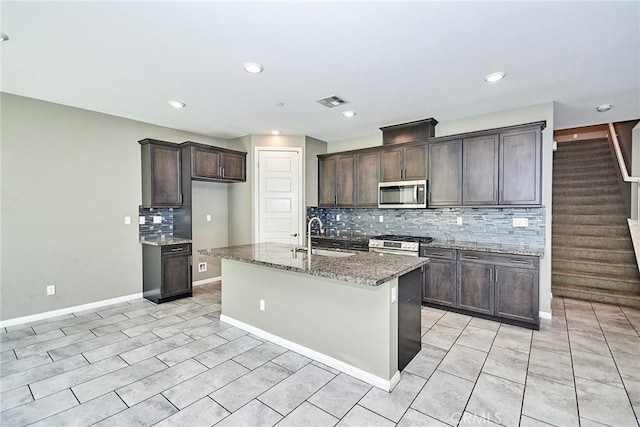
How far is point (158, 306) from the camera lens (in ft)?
13.7

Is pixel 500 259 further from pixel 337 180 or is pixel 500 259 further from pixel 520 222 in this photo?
pixel 337 180

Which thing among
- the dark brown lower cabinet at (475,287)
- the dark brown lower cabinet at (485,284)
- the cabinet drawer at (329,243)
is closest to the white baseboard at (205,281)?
the cabinet drawer at (329,243)

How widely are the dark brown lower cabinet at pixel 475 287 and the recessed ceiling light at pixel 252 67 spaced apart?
3250mm

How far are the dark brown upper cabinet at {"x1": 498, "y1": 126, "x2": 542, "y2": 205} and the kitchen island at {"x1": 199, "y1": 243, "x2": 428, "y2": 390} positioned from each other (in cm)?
189

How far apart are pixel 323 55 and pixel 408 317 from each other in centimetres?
240

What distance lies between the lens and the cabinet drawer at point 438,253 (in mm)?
3878

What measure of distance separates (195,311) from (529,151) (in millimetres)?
4678

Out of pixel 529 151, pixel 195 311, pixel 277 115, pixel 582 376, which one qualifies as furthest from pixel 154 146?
pixel 582 376

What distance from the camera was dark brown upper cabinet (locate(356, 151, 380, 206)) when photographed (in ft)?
16.3

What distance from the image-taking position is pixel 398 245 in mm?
4273

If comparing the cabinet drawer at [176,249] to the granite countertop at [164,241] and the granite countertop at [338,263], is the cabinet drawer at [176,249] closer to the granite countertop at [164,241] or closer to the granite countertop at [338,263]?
the granite countertop at [164,241]

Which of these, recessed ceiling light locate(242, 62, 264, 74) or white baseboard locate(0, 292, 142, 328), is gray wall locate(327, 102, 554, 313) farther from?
white baseboard locate(0, 292, 142, 328)

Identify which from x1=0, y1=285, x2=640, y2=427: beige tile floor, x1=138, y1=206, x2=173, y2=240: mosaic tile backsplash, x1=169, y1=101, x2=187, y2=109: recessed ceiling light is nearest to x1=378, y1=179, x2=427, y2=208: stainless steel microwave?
x1=0, y1=285, x2=640, y2=427: beige tile floor

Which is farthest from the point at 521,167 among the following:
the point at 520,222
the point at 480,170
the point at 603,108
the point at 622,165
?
the point at 622,165
